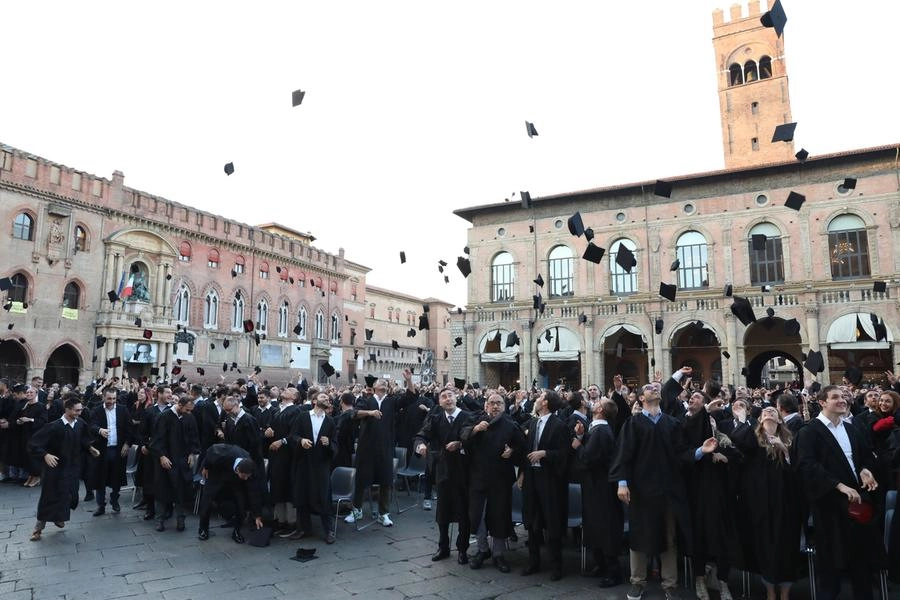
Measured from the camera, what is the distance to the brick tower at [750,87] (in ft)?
124

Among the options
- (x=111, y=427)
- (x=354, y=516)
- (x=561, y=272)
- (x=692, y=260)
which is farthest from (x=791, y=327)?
(x=111, y=427)

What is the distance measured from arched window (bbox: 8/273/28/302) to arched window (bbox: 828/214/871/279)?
38491 millimetres

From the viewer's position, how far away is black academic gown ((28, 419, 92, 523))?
745cm

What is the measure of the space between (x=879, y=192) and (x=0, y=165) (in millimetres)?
40800

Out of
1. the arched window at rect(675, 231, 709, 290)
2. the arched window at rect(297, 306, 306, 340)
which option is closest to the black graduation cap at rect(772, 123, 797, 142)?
the arched window at rect(675, 231, 709, 290)

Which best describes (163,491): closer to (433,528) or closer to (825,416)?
(433,528)

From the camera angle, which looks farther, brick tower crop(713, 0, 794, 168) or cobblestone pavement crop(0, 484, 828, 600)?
brick tower crop(713, 0, 794, 168)

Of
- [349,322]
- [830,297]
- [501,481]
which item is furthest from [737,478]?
[349,322]

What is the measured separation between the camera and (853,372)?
20.0 meters

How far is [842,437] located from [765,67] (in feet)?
139

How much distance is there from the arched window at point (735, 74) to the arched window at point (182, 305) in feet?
131

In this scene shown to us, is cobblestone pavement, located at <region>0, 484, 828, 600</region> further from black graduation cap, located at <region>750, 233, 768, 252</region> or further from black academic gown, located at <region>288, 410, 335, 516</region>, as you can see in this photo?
black graduation cap, located at <region>750, 233, 768, 252</region>

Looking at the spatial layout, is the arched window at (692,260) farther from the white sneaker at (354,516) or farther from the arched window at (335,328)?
the arched window at (335,328)

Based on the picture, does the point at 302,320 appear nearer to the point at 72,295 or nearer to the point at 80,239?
the point at 72,295
